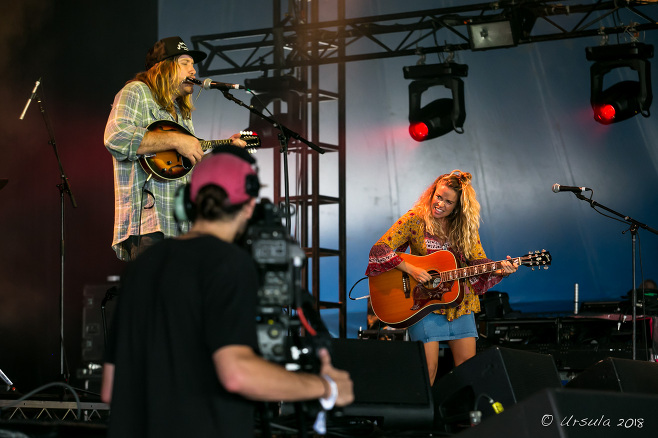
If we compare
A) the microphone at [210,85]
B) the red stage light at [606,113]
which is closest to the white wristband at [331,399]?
the microphone at [210,85]

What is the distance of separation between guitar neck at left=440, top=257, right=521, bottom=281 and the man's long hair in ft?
7.23

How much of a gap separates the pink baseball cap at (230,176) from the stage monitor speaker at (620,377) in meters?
2.36

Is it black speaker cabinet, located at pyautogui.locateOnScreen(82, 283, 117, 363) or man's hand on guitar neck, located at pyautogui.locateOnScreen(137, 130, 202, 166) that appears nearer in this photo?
man's hand on guitar neck, located at pyautogui.locateOnScreen(137, 130, 202, 166)

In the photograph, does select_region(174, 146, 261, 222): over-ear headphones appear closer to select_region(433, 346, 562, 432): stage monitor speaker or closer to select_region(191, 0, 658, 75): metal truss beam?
select_region(433, 346, 562, 432): stage monitor speaker

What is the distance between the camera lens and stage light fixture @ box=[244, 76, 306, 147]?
866 centimetres

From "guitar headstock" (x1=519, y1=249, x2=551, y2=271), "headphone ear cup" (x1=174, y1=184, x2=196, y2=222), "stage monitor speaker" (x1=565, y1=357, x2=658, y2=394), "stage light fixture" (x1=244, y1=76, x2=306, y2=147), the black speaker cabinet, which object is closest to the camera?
"headphone ear cup" (x1=174, y1=184, x2=196, y2=222)

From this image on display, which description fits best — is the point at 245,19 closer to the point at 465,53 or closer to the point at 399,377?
Answer: the point at 465,53

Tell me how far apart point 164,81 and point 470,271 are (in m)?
2.43

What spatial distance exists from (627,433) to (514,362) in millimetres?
781

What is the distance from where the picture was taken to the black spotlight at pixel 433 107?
26.3ft

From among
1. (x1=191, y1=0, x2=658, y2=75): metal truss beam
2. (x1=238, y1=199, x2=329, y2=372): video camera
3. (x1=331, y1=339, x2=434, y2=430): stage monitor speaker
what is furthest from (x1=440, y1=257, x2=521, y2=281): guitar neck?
(x1=191, y1=0, x2=658, y2=75): metal truss beam

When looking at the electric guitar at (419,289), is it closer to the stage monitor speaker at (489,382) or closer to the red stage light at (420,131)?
the stage monitor speaker at (489,382)

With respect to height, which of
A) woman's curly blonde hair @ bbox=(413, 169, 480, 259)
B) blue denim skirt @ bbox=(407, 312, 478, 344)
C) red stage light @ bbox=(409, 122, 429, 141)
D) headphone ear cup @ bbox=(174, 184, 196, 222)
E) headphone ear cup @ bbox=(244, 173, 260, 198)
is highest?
red stage light @ bbox=(409, 122, 429, 141)

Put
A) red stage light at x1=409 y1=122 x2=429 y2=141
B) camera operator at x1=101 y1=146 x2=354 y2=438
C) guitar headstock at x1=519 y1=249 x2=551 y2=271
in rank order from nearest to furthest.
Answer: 1. camera operator at x1=101 y1=146 x2=354 y2=438
2. guitar headstock at x1=519 y1=249 x2=551 y2=271
3. red stage light at x1=409 y1=122 x2=429 y2=141
